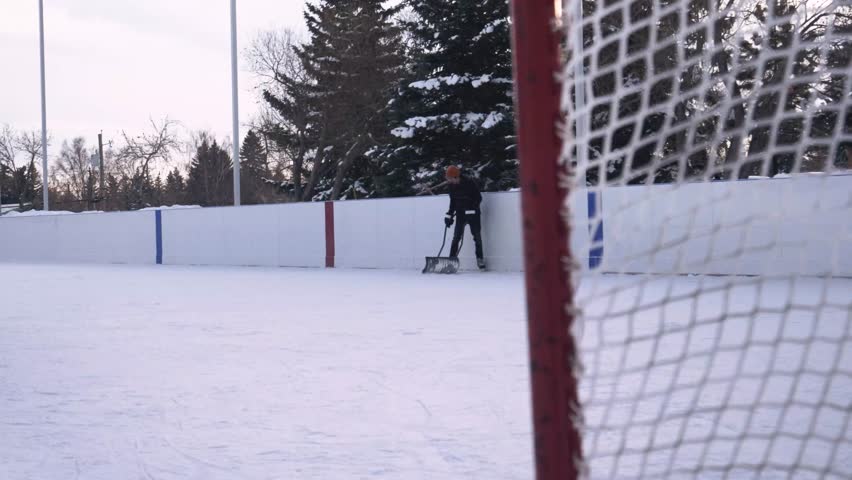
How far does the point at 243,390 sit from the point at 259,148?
43521 mm

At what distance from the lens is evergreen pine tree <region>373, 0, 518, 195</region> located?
25.9m

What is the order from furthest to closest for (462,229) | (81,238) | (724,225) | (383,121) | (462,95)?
(383,121) → (462,95) → (81,238) → (462,229) → (724,225)

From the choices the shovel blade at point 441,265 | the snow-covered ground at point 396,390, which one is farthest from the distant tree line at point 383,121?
the shovel blade at point 441,265

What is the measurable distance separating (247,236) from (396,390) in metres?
13.8

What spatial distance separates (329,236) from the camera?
16.2 m

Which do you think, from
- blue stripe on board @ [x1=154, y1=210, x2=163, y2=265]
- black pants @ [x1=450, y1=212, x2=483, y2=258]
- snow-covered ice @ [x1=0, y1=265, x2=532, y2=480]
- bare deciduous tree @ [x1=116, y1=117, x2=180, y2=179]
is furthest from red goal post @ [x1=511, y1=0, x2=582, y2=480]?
bare deciduous tree @ [x1=116, y1=117, x2=180, y2=179]

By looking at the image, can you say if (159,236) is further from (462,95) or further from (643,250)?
(643,250)

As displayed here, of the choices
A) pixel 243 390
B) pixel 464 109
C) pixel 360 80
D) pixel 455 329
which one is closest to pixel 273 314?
pixel 455 329

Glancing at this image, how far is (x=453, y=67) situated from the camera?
2653cm

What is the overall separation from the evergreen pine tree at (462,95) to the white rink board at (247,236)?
362 inches

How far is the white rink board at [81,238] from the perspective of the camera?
20.3m

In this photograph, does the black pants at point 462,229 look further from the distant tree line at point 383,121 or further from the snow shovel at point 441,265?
the distant tree line at point 383,121

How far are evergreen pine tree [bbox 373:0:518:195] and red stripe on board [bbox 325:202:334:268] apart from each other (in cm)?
994

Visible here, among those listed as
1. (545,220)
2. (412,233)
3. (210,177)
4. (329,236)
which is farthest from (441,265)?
(210,177)
